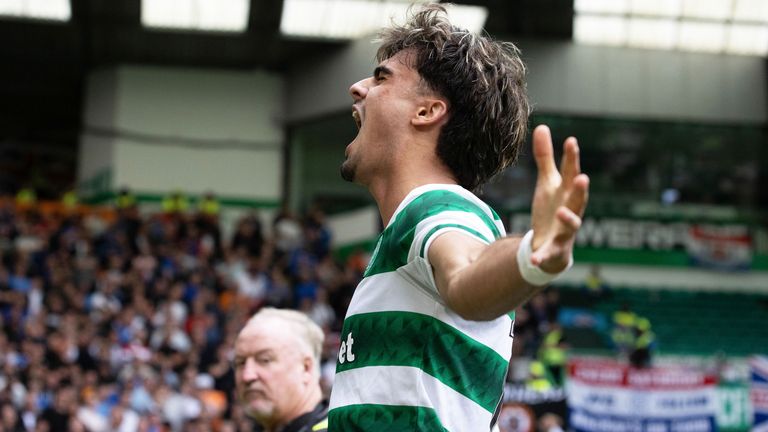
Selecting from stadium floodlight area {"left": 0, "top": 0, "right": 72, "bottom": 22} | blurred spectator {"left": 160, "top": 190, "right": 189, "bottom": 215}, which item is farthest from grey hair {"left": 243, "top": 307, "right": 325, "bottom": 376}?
stadium floodlight area {"left": 0, "top": 0, "right": 72, "bottom": 22}

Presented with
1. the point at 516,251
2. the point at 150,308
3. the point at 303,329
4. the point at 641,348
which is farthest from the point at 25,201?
the point at 516,251

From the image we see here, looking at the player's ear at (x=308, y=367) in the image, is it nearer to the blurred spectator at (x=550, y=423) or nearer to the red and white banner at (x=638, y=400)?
the blurred spectator at (x=550, y=423)

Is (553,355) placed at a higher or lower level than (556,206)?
lower

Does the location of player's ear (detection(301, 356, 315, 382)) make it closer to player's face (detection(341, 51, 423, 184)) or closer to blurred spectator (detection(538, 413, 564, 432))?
player's face (detection(341, 51, 423, 184))

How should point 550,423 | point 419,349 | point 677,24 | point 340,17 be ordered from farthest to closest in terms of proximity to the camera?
point 677,24
point 340,17
point 550,423
point 419,349

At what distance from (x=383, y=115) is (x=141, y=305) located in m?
15.1

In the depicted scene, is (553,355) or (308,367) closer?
(308,367)

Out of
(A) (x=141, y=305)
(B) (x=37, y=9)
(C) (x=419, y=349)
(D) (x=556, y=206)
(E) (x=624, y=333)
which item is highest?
(D) (x=556, y=206)

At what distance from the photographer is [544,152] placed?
2.02 metres

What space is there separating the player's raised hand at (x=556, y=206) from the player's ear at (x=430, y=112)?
57 cm

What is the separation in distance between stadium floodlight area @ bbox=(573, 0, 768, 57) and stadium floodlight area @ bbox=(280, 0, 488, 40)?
239cm

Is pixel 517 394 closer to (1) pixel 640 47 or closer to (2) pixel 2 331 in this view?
(2) pixel 2 331

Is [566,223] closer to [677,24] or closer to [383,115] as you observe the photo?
[383,115]

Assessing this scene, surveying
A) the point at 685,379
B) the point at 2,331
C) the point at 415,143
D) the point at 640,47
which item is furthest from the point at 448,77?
the point at 640,47
